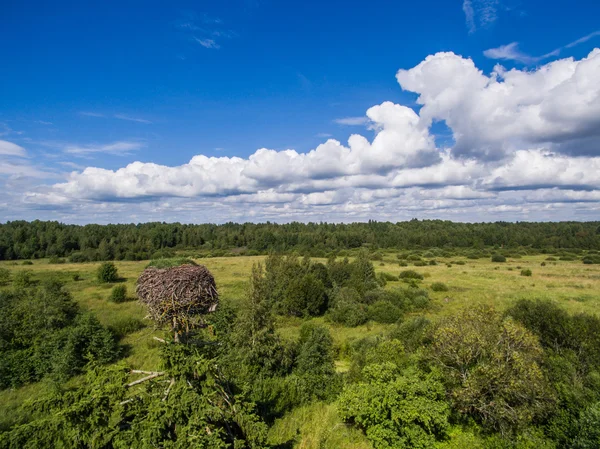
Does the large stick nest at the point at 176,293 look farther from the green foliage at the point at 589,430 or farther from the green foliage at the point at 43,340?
the green foliage at the point at 43,340

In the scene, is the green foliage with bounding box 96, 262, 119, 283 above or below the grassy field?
above

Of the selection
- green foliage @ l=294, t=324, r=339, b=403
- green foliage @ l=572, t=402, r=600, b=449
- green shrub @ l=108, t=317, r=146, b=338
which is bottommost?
green shrub @ l=108, t=317, r=146, b=338

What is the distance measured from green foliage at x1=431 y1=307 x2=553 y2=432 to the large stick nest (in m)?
8.74

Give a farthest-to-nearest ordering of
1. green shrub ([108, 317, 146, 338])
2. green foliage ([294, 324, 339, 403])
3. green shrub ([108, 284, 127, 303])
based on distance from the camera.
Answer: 1. green shrub ([108, 284, 127, 303])
2. green shrub ([108, 317, 146, 338])
3. green foliage ([294, 324, 339, 403])

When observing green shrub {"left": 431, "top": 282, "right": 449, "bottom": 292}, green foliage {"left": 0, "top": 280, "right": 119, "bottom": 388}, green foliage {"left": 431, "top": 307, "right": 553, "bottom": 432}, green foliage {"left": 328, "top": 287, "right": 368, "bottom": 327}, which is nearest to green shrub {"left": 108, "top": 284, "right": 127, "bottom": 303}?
green foliage {"left": 0, "top": 280, "right": 119, "bottom": 388}

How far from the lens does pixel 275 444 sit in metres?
9.14

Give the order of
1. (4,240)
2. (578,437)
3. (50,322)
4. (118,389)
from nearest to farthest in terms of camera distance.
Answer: (118,389)
(578,437)
(50,322)
(4,240)

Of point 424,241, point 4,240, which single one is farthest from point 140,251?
point 424,241

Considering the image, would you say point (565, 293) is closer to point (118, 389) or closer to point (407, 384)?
point (407, 384)

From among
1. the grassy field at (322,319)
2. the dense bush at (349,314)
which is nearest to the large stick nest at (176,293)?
the grassy field at (322,319)

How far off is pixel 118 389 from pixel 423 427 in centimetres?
881

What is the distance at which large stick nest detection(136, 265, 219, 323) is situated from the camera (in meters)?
6.02

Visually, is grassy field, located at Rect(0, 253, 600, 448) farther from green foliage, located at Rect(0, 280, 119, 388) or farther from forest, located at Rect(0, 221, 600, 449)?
green foliage, located at Rect(0, 280, 119, 388)

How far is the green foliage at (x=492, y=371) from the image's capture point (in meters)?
9.64
